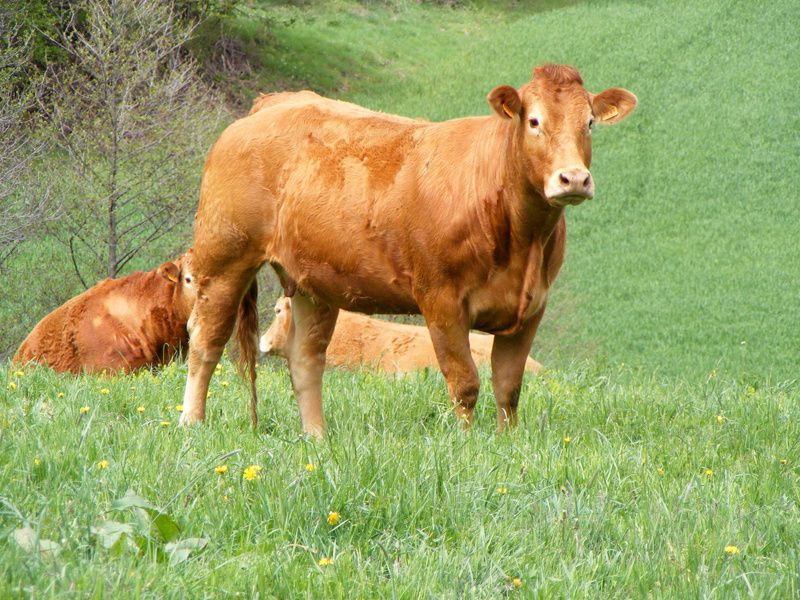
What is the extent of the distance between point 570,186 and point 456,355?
45.8 inches

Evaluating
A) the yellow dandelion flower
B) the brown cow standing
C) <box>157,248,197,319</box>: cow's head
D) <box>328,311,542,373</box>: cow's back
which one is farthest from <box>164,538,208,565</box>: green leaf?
<box>328,311,542,373</box>: cow's back

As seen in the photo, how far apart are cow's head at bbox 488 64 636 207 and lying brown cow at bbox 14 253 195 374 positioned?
5817mm

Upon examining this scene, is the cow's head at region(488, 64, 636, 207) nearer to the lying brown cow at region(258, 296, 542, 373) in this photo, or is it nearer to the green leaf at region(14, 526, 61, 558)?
the green leaf at region(14, 526, 61, 558)

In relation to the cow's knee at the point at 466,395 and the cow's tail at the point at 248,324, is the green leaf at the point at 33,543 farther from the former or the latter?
the cow's tail at the point at 248,324

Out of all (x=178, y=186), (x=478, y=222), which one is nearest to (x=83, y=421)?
(x=478, y=222)

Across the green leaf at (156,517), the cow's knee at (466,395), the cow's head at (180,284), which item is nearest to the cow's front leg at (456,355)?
the cow's knee at (466,395)

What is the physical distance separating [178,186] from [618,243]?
50.5 feet

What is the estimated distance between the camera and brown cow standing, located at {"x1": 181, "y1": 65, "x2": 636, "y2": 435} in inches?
223

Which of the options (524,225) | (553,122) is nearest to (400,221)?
(524,225)

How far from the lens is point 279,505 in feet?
11.8

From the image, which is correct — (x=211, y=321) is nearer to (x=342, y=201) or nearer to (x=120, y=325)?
(x=342, y=201)

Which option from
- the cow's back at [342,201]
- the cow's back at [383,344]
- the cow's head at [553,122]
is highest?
the cow's head at [553,122]

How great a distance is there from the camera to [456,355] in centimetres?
580

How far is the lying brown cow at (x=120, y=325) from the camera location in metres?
10.6
